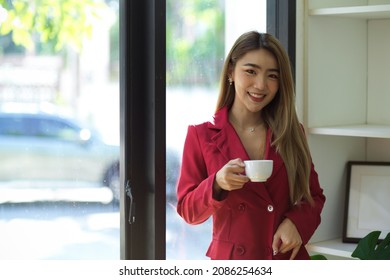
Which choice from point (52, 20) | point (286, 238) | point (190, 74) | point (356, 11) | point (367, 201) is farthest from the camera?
point (367, 201)

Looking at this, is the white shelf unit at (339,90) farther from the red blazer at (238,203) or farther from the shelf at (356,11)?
the red blazer at (238,203)

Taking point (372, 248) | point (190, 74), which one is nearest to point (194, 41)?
point (190, 74)

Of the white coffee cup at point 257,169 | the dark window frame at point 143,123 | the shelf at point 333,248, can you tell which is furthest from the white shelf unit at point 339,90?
the white coffee cup at point 257,169

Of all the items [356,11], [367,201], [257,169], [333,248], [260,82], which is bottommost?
[333,248]

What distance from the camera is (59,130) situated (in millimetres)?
2438

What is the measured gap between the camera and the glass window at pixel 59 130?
92.4 inches

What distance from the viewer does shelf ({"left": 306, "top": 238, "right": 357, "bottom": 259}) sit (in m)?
2.97

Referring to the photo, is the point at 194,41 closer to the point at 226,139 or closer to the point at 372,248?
the point at 226,139

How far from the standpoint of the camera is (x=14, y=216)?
2373mm

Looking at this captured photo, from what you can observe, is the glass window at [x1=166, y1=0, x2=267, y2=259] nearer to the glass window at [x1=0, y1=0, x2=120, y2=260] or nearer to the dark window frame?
the dark window frame

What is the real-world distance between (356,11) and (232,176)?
45.0 inches

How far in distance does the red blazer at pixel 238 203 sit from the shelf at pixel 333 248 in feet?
2.55

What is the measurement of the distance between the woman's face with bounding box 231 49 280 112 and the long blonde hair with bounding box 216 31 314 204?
0.02 m

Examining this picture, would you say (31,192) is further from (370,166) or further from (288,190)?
(370,166)
